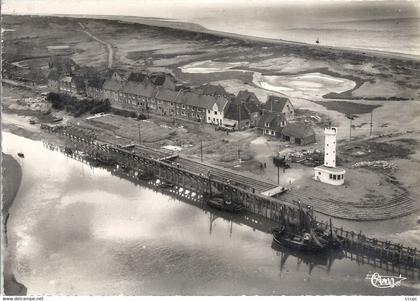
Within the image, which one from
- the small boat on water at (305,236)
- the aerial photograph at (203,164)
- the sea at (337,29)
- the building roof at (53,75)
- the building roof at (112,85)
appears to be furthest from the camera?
the sea at (337,29)

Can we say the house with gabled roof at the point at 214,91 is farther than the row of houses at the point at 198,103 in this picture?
Yes

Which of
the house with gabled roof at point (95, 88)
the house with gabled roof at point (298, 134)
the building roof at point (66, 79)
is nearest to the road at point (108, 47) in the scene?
the building roof at point (66, 79)

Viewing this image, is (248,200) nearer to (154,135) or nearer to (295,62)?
(154,135)

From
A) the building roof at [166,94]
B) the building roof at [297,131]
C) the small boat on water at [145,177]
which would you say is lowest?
the small boat on water at [145,177]

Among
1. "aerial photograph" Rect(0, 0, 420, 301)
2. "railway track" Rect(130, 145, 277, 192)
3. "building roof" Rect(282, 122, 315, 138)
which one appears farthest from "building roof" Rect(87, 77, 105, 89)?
"building roof" Rect(282, 122, 315, 138)

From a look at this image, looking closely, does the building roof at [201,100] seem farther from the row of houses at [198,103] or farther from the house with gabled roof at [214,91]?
the house with gabled roof at [214,91]

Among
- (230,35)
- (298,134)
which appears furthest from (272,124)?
(230,35)

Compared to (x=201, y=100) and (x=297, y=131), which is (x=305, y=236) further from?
(x=201, y=100)
